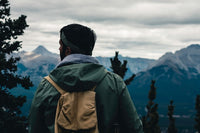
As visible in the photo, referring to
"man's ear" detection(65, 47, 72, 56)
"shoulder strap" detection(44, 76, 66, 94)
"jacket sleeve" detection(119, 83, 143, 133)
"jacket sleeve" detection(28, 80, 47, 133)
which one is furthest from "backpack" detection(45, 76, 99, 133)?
"man's ear" detection(65, 47, 72, 56)

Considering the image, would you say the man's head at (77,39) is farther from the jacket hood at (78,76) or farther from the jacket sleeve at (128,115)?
the jacket sleeve at (128,115)

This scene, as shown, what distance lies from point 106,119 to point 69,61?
689mm

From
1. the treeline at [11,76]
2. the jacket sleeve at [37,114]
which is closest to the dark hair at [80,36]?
the jacket sleeve at [37,114]

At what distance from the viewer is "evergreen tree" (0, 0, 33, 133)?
18734mm

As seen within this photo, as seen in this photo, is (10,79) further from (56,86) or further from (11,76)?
(56,86)

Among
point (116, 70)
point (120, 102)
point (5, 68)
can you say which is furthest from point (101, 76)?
point (5, 68)

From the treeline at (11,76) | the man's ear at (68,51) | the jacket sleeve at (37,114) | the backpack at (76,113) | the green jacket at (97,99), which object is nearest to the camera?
the backpack at (76,113)

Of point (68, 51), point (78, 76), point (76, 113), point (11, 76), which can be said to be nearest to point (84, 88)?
point (78, 76)

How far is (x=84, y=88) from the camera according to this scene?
2.61m

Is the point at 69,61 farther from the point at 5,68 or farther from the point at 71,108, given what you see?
the point at 5,68

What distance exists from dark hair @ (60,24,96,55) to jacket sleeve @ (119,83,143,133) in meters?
0.59

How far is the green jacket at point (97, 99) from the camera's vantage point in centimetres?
264

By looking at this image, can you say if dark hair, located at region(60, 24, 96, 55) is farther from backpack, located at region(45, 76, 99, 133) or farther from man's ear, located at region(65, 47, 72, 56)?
backpack, located at region(45, 76, 99, 133)

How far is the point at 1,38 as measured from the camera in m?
19.4
